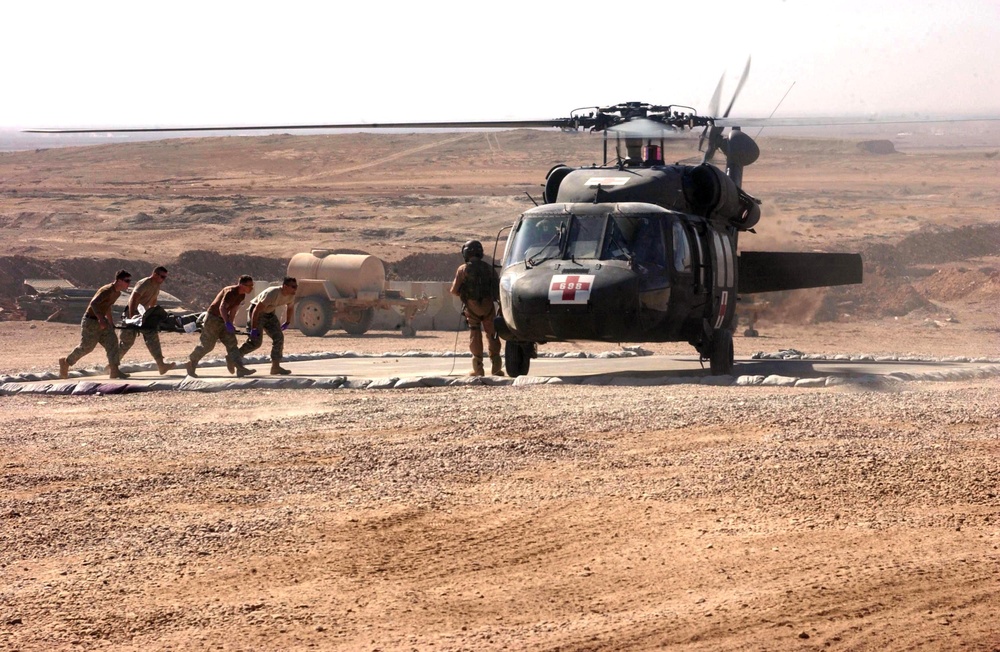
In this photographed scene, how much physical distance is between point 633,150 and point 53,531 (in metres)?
9.92

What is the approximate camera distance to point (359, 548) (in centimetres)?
639

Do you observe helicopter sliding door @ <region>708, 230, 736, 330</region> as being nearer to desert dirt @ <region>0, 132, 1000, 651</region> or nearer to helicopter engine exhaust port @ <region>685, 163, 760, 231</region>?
helicopter engine exhaust port @ <region>685, 163, 760, 231</region>

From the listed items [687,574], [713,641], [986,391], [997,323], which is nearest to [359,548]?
[687,574]

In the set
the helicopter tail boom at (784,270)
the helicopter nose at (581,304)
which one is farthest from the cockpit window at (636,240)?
the helicopter tail boom at (784,270)

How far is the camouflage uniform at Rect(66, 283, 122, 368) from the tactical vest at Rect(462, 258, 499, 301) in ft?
13.0

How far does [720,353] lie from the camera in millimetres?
14328

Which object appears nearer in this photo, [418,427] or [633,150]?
[418,427]

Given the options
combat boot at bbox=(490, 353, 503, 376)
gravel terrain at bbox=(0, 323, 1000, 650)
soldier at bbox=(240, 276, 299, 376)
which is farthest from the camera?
soldier at bbox=(240, 276, 299, 376)

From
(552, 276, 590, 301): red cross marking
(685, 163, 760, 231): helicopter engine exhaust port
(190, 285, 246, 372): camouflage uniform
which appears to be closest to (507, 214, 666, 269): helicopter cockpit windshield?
(552, 276, 590, 301): red cross marking

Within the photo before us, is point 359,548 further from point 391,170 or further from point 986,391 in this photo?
point 391,170

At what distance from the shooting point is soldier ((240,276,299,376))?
1538 centimetres

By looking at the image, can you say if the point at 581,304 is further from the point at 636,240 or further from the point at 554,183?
the point at 554,183

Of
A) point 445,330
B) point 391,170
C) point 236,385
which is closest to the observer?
point 236,385

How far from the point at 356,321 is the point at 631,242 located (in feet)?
41.3
